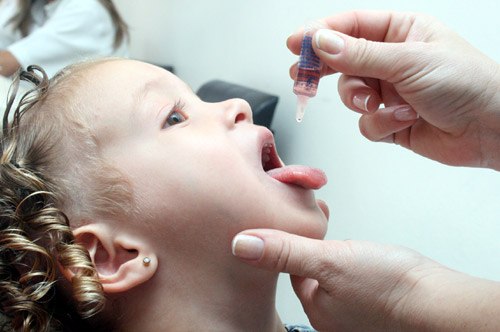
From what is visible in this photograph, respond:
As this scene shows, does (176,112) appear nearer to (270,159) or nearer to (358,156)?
(270,159)

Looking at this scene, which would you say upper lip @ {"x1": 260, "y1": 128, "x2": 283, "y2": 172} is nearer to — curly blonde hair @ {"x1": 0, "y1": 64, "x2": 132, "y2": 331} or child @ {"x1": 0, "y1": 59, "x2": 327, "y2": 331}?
child @ {"x1": 0, "y1": 59, "x2": 327, "y2": 331}

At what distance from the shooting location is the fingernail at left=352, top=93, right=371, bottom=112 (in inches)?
39.8

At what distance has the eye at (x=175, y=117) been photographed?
0.88m

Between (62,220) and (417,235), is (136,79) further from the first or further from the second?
(417,235)

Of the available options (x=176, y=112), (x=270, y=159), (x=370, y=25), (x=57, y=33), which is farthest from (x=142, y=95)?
(x=57, y=33)

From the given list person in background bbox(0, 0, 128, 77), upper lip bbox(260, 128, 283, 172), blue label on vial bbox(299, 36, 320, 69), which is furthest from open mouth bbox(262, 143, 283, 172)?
person in background bbox(0, 0, 128, 77)

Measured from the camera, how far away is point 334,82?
59.8 inches

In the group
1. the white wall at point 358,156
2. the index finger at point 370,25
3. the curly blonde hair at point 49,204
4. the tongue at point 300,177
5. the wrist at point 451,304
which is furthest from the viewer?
the white wall at point 358,156

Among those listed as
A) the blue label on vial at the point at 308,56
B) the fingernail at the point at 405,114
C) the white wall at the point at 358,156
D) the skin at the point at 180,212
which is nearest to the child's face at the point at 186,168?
the skin at the point at 180,212

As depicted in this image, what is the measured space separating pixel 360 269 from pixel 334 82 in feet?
2.91

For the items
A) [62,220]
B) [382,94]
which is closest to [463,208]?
[382,94]

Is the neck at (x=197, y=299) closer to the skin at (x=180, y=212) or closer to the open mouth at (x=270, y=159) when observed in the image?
the skin at (x=180, y=212)

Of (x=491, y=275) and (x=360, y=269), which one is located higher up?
(x=360, y=269)

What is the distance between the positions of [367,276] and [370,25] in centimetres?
55
